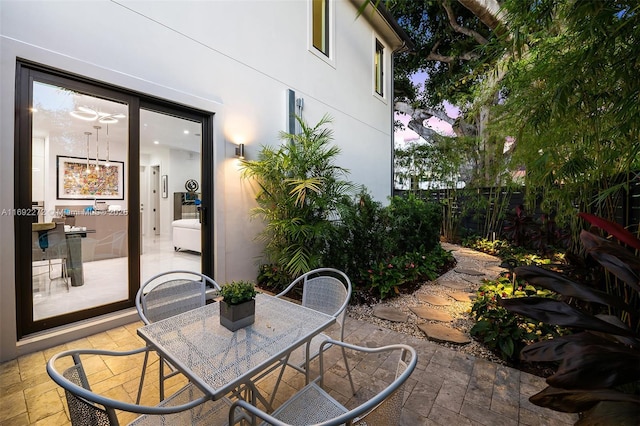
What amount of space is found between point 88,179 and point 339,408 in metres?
3.75

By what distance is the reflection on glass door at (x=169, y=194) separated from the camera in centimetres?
365

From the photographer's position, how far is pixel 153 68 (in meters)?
2.83

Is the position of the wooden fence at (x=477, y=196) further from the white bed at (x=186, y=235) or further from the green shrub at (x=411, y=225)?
the white bed at (x=186, y=235)

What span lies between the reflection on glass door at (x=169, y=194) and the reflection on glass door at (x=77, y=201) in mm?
364

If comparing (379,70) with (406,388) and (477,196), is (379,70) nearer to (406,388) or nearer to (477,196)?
(477,196)

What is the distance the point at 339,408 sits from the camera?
45.2 inches

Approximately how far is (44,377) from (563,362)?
297cm

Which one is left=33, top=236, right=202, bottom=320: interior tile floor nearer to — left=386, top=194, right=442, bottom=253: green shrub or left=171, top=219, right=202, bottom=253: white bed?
left=171, top=219, right=202, bottom=253: white bed

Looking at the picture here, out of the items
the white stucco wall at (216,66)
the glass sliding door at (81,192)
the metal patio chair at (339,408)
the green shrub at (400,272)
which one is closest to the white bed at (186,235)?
the glass sliding door at (81,192)

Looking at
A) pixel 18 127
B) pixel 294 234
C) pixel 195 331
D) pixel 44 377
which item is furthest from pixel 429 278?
pixel 18 127

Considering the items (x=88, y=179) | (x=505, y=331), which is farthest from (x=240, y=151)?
(x=505, y=331)

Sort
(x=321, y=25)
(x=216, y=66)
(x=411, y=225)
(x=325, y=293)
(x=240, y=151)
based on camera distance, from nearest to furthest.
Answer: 1. (x=325, y=293)
2. (x=216, y=66)
3. (x=240, y=151)
4. (x=411, y=225)
5. (x=321, y=25)

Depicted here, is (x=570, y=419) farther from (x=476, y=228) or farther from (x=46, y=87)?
(x=476, y=228)

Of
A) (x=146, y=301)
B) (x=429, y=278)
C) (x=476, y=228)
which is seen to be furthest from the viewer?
(x=476, y=228)
